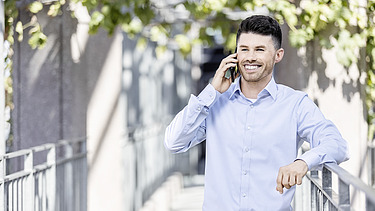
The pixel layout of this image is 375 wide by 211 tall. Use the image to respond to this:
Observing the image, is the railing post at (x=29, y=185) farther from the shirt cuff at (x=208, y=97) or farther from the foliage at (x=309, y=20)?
the shirt cuff at (x=208, y=97)

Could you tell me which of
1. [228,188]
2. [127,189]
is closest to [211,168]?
[228,188]

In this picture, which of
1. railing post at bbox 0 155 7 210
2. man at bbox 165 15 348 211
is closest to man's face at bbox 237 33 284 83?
man at bbox 165 15 348 211

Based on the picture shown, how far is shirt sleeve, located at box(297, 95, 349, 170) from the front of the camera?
2549 millimetres

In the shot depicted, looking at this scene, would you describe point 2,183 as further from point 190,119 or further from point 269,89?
point 269,89

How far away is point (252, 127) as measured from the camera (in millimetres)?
2742

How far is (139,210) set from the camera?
7723 mm

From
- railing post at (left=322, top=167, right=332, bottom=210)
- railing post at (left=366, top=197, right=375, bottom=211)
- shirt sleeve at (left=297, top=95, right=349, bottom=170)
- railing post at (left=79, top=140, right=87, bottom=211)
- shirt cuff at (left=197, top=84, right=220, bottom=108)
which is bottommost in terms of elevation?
railing post at (left=79, top=140, right=87, bottom=211)

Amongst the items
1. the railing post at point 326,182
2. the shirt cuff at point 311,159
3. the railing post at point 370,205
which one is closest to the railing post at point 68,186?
the railing post at point 326,182

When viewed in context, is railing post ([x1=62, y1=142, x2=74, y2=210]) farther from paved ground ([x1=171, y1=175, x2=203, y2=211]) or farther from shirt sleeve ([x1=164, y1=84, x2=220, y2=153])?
paved ground ([x1=171, y1=175, x2=203, y2=211])

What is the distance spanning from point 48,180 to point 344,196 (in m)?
2.64

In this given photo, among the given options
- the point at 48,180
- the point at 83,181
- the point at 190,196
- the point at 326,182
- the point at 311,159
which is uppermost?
the point at 311,159

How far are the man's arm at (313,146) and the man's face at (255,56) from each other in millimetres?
201

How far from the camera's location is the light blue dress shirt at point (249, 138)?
8.87 ft

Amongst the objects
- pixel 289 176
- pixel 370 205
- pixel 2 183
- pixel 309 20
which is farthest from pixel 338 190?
pixel 309 20
